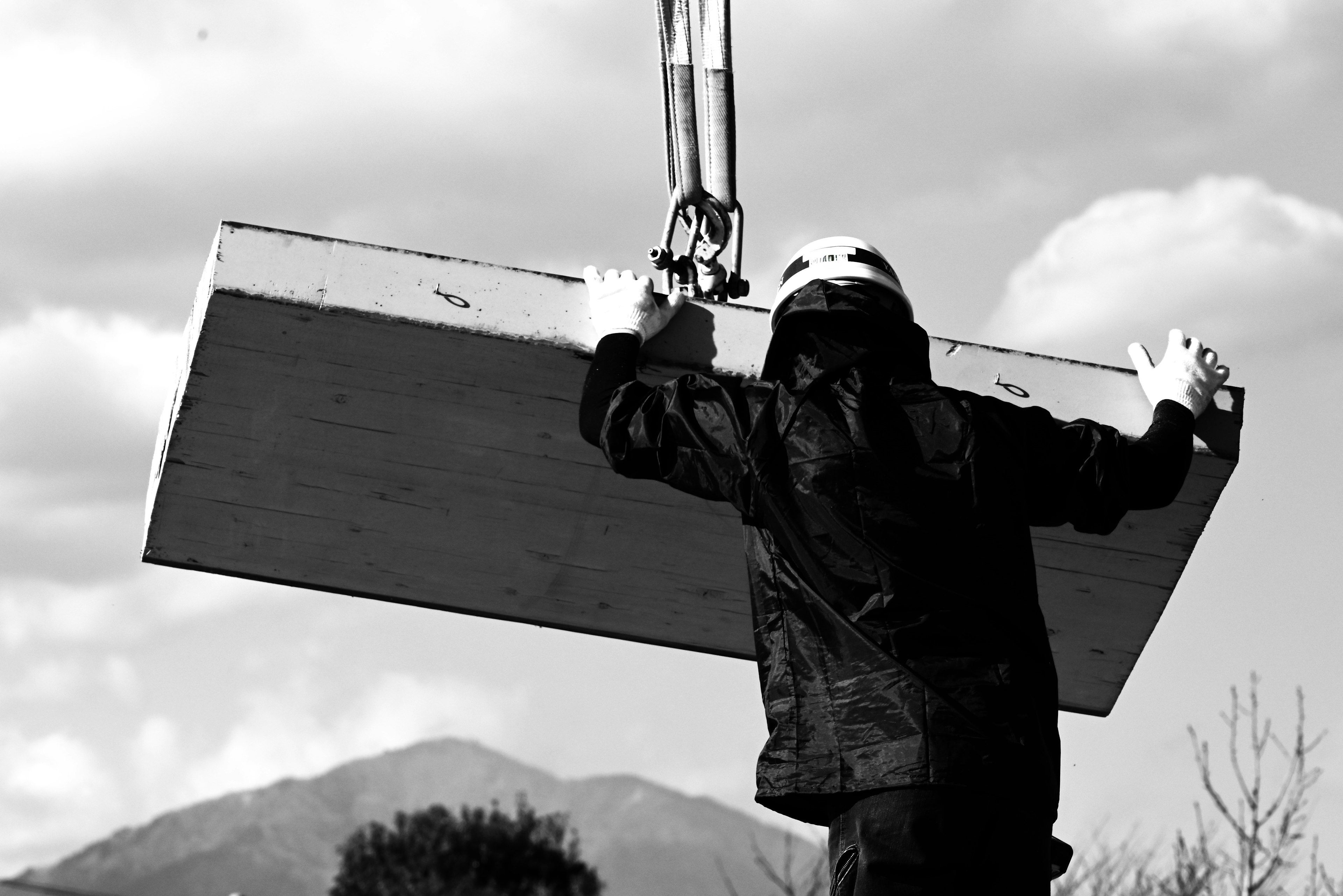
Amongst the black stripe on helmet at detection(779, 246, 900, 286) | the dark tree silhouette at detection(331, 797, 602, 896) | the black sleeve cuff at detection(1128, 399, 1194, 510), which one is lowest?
the black sleeve cuff at detection(1128, 399, 1194, 510)

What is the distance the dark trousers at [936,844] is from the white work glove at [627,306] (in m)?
1.20

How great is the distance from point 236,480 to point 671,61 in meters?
1.66

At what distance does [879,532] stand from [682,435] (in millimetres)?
446

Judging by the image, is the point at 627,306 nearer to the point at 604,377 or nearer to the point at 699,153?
the point at 604,377

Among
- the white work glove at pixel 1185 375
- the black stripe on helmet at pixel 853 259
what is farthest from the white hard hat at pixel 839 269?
the white work glove at pixel 1185 375

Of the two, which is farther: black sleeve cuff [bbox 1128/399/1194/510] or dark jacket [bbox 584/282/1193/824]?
black sleeve cuff [bbox 1128/399/1194/510]

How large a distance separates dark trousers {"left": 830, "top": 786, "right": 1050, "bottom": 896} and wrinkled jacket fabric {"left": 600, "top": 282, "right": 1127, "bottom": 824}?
3cm

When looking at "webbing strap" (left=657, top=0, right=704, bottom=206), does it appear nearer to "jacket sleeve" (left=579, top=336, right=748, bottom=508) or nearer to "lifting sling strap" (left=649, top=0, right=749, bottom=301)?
"lifting sling strap" (left=649, top=0, right=749, bottom=301)

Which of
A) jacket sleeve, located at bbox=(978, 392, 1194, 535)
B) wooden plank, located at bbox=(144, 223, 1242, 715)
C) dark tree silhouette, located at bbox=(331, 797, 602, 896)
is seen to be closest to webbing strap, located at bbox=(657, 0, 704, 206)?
wooden plank, located at bbox=(144, 223, 1242, 715)

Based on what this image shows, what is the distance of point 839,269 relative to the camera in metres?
3.13

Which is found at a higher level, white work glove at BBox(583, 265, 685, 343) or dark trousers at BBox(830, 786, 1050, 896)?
white work glove at BBox(583, 265, 685, 343)

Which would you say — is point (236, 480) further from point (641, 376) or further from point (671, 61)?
point (671, 61)

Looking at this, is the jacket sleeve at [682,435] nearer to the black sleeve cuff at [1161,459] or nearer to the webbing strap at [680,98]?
the black sleeve cuff at [1161,459]

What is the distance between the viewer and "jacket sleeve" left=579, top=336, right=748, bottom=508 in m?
2.95
